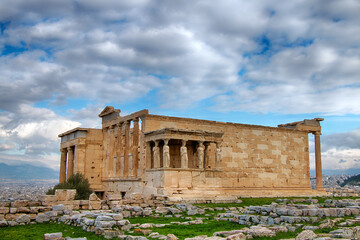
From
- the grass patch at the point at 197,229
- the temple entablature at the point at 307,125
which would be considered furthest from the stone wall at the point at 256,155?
the grass patch at the point at 197,229

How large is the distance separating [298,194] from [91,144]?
16.3 metres

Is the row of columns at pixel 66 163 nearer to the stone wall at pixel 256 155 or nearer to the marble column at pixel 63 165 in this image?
the marble column at pixel 63 165

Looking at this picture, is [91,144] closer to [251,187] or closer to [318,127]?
[251,187]

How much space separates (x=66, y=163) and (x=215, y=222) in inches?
852

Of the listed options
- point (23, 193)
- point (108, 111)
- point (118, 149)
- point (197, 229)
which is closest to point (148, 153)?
point (118, 149)

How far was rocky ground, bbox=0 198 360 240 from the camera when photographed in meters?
11.5

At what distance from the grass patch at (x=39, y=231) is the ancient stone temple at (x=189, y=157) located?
863 cm

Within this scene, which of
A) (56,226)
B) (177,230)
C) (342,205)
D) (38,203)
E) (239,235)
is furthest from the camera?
(342,205)

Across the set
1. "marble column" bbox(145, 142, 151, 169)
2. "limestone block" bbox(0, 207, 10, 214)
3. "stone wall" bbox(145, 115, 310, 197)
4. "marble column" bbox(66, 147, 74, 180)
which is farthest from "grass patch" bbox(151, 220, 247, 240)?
"marble column" bbox(66, 147, 74, 180)

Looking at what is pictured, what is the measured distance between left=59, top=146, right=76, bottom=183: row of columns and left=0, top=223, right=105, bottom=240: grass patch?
1671cm

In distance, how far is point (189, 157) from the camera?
1080 inches

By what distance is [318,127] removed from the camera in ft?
116

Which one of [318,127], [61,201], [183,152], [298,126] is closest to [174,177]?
[183,152]

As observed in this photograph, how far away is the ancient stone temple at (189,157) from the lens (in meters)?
24.2
